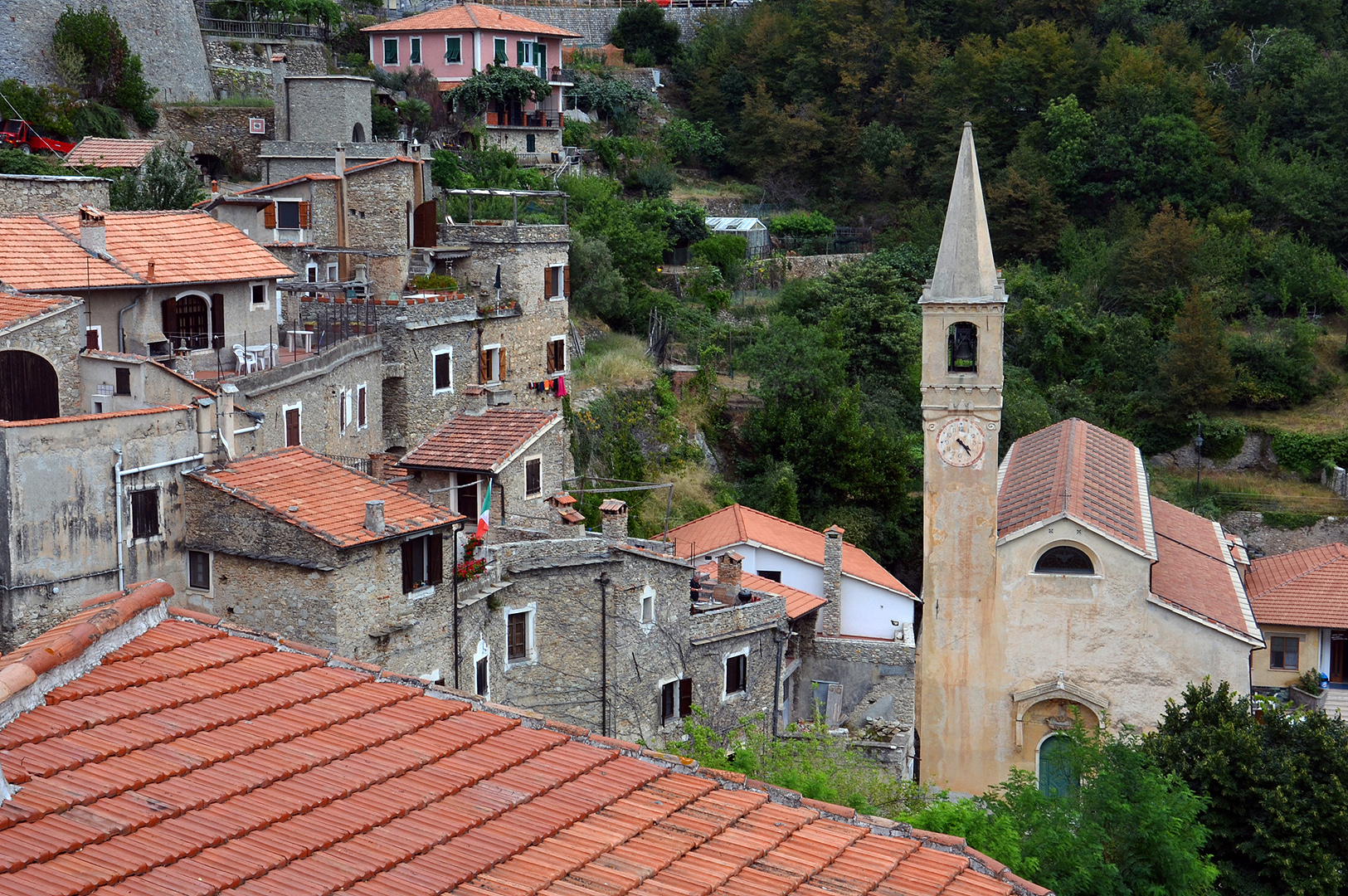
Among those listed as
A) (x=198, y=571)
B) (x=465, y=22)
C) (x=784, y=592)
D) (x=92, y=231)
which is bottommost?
(x=784, y=592)

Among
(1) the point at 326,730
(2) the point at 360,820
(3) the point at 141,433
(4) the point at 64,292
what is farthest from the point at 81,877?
(4) the point at 64,292

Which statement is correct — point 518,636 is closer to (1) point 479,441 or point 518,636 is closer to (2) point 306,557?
(1) point 479,441

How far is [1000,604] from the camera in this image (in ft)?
105

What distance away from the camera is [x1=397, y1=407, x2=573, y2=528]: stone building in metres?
28.9

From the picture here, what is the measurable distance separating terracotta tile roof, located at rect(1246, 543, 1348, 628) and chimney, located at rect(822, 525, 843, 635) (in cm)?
1170

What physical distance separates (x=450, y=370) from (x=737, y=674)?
960 centimetres

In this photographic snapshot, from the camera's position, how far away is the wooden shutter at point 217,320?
28047 mm

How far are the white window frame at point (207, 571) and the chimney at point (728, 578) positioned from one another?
11.7 m

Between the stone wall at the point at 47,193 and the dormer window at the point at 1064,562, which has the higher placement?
the stone wall at the point at 47,193

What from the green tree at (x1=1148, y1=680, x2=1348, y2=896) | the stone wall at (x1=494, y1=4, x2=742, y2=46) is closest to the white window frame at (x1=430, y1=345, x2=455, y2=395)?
the green tree at (x1=1148, y1=680, x2=1348, y2=896)

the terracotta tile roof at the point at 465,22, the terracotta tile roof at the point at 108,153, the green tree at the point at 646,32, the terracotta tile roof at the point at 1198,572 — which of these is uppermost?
the green tree at the point at 646,32

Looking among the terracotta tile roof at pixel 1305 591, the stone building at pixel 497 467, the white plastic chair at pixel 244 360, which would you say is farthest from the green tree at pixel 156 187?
the terracotta tile roof at pixel 1305 591

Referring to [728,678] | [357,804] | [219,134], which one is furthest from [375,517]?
[219,134]

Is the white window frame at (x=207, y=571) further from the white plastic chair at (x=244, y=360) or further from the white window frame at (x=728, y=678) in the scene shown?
the white window frame at (x=728, y=678)
